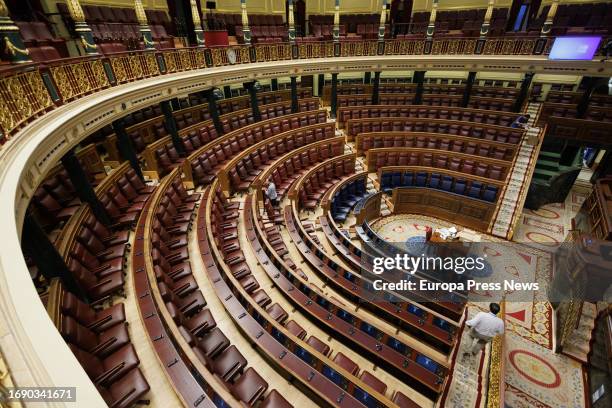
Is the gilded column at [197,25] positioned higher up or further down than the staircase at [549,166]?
higher up

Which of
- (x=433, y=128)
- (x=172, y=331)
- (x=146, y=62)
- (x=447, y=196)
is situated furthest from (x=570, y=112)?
(x=172, y=331)

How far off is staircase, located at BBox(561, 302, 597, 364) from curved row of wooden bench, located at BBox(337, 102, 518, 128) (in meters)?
7.62

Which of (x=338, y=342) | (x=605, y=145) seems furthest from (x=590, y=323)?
(x=605, y=145)

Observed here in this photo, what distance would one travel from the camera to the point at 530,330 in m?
5.46

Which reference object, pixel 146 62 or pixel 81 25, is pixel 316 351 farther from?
pixel 146 62

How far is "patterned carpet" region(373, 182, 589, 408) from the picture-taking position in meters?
4.34

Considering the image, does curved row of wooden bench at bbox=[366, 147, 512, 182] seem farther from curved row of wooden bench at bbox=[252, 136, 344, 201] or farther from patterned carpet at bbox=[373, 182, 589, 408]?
patterned carpet at bbox=[373, 182, 589, 408]

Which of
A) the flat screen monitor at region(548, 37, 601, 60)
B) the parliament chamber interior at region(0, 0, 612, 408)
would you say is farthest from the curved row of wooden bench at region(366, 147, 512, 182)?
the flat screen monitor at region(548, 37, 601, 60)

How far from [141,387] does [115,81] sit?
531 centimetres

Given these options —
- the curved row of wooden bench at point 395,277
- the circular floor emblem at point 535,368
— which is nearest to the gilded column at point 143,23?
the curved row of wooden bench at point 395,277

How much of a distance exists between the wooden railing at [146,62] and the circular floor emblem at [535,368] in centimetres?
753

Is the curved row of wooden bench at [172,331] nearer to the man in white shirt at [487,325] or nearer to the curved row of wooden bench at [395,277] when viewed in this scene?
the curved row of wooden bench at [395,277]

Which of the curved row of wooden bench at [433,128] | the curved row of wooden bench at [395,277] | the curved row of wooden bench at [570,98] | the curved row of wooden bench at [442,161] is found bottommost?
the curved row of wooden bench at [395,277]

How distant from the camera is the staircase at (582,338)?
4.73 metres
